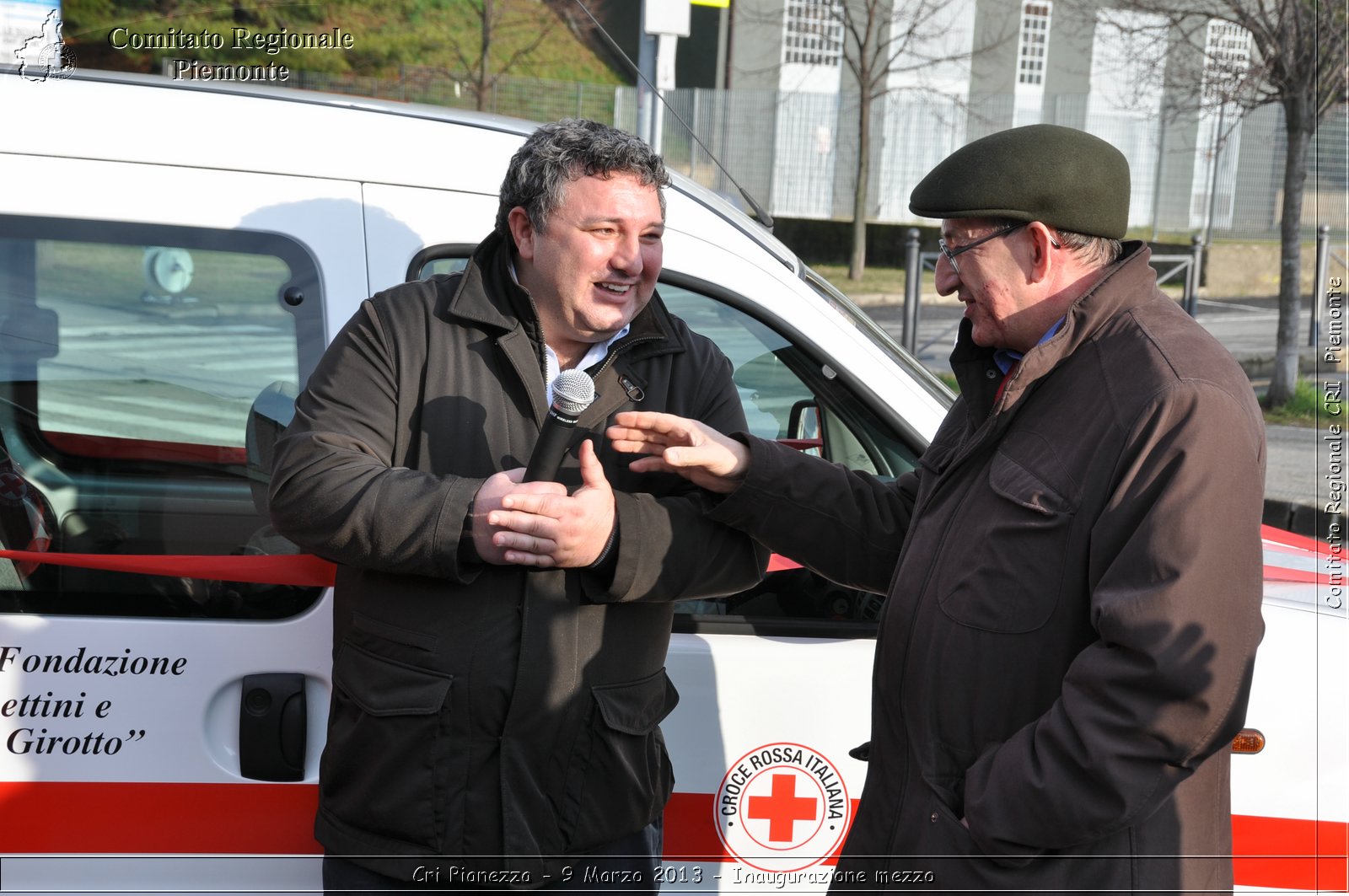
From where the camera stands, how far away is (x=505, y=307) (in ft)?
6.86

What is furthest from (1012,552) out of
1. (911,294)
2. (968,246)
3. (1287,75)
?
(911,294)

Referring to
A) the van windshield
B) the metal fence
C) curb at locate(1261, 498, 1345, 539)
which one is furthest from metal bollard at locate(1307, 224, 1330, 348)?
the van windshield

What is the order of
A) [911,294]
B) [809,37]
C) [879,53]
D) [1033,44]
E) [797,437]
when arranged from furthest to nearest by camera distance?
[1033,44], [809,37], [879,53], [911,294], [797,437]

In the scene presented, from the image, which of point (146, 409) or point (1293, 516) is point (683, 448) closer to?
point (146, 409)

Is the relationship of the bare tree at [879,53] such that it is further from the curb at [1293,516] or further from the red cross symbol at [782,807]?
the red cross symbol at [782,807]

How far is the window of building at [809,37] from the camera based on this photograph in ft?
70.0

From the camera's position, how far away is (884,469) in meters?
2.61

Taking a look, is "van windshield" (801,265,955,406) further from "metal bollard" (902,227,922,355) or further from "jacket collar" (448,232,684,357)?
"metal bollard" (902,227,922,355)

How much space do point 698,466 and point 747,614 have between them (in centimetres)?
59

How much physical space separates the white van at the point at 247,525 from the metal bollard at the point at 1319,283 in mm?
5593

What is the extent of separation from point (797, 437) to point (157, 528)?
1343 mm

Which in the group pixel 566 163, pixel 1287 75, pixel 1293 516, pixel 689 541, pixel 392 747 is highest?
pixel 1287 75

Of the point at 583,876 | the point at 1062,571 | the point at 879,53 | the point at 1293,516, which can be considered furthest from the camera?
the point at 879,53

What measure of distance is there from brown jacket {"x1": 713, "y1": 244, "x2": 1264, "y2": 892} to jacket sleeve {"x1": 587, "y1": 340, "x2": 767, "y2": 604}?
1.00ft
